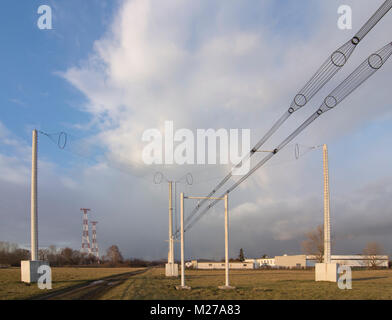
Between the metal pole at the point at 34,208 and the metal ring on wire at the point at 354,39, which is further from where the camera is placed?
the metal pole at the point at 34,208

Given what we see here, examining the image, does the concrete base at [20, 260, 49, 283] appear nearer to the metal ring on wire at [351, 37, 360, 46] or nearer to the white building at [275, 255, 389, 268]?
the metal ring on wire at [351, 37, 360, 46]

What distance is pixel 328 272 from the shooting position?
132 ft

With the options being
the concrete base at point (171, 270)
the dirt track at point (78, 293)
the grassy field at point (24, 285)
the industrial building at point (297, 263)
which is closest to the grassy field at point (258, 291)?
the dirt track at point (78, 293)

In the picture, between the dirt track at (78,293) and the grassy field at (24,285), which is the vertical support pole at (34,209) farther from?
the dirt track at (78,293)

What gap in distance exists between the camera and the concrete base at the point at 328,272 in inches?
1548

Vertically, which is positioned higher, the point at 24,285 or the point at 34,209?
the point at 34,209

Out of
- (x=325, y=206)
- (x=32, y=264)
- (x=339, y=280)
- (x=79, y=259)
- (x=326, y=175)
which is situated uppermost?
(x=326, y=175)

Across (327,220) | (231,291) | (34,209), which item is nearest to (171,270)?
(34,209)

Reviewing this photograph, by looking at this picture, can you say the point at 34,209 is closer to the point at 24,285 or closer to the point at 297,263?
the point at 24,285
